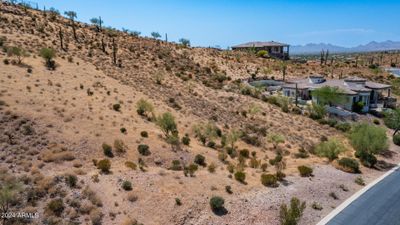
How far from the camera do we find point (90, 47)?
→ 64.9 meters

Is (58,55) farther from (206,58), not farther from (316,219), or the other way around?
(316,219)

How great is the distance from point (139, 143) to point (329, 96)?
33224mm

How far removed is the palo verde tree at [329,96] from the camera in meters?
54.0

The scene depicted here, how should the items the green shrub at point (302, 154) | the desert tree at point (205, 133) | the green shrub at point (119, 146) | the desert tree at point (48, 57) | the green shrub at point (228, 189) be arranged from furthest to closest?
the desert tree at point (48, 57) < the desert tree at point (205, 133) < the green shrub at point (302, 154) < the green shrub at point (119, 146) < the green shrub at point (228, 189)

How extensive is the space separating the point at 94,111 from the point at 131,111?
183 inches

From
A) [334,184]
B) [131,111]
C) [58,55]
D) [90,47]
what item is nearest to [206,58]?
[90,47]

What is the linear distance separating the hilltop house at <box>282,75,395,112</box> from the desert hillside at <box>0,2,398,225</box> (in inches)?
270

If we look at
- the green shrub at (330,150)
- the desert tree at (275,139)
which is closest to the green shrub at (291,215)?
the green shrub at (330,150)

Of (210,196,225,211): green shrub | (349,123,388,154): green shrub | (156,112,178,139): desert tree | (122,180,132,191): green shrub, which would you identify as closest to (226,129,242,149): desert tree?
(156,112,178,139): desert tree

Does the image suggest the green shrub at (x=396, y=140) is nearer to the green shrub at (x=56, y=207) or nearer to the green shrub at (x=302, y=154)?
the green shrub at (x=302, y=154)

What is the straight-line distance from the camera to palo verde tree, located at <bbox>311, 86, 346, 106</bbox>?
5397 cm

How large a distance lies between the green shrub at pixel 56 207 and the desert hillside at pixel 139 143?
0.29 feet

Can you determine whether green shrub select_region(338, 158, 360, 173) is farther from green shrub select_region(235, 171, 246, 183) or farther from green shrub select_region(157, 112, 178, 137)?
green shrub select_region(157, 112, 178, 137)

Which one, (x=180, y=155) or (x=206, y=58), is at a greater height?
(x=206, y=58)
